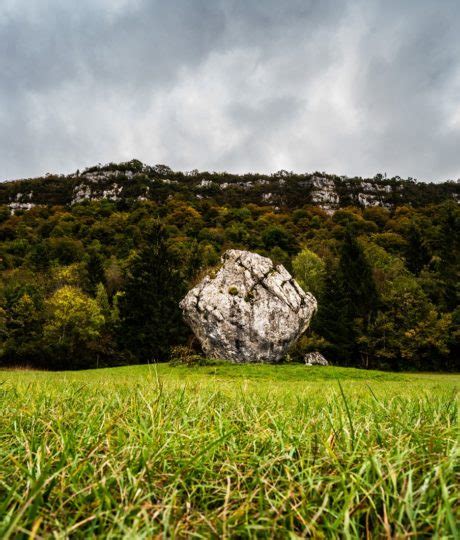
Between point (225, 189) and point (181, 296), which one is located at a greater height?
point (225, 189)

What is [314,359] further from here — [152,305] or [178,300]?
[152,305]

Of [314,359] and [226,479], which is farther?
[314,359]

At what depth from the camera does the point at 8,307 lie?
44.3m

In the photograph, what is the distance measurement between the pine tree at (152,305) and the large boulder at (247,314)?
40.3 ft

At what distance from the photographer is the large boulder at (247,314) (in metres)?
26.2

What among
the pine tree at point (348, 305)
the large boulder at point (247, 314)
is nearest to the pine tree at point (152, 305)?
the large boulder at point (247, 314)

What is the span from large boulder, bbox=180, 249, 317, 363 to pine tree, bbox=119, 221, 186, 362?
1228 centimetres

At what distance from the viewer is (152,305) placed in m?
40.4

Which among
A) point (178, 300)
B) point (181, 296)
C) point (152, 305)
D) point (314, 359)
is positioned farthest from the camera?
point (181, 296)

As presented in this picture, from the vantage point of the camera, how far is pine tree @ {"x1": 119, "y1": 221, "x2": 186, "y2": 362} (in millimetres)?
38769

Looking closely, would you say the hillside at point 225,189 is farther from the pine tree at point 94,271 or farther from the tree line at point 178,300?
the pine tree at point 94,271

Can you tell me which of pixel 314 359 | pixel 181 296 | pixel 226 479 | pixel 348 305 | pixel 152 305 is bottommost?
pixel 314 359

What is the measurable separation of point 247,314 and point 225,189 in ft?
317

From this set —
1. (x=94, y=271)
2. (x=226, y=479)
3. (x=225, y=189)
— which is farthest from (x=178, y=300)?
(x=225, y=189)
